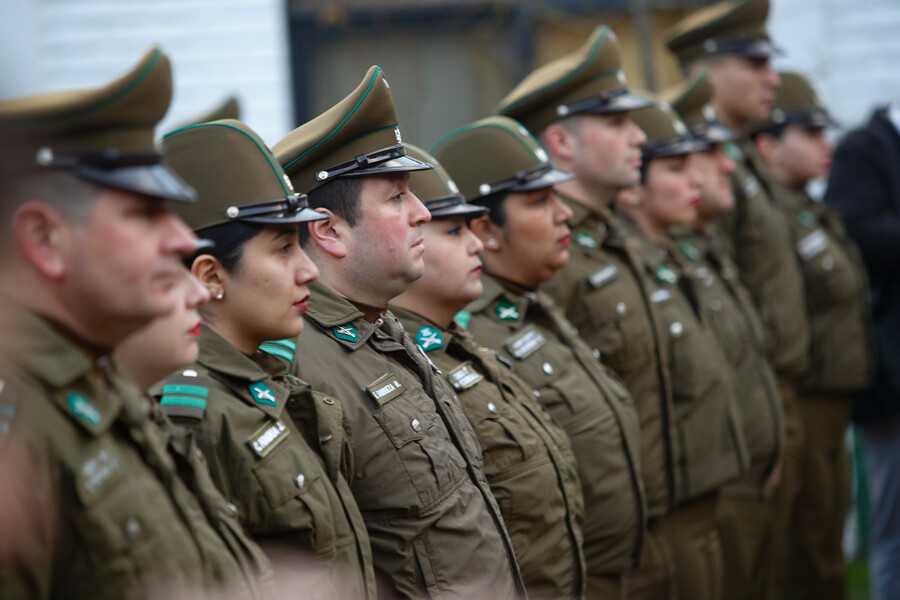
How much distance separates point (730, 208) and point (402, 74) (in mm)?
3399

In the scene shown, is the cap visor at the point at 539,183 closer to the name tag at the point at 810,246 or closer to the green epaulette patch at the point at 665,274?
the green epaulette patch at the point at 665,274

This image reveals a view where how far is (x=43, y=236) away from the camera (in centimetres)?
191

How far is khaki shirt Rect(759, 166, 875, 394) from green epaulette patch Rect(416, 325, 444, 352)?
331 centimetres

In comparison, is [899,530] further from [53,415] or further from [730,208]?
[53,415]

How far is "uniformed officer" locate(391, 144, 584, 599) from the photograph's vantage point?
3.41m

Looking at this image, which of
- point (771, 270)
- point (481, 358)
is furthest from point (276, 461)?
point (771, 270)

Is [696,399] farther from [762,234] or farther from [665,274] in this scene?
[762,234]

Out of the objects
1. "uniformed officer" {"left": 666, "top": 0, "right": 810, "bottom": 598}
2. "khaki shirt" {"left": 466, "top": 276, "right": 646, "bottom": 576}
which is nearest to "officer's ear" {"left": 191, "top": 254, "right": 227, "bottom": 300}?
"khaki shirt" {"left": 466, "top": 276, "right": 646, "bottom": 576}

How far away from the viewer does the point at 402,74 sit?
8391 mm

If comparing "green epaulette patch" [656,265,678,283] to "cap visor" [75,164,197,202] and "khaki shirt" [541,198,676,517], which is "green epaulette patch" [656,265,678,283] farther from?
"cap visor" [75,164,197,202]

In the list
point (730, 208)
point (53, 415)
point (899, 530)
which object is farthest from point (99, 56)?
point (53, 415)

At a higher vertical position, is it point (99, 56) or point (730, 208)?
point (99, 56)

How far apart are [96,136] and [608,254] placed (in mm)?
2984

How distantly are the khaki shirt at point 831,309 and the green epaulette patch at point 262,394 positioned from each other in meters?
4.23
